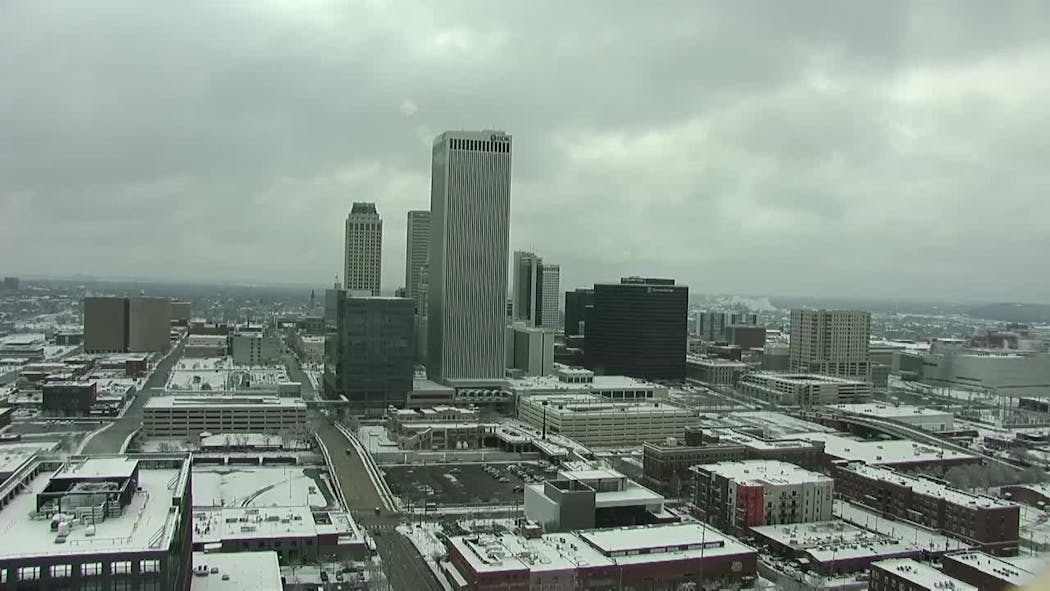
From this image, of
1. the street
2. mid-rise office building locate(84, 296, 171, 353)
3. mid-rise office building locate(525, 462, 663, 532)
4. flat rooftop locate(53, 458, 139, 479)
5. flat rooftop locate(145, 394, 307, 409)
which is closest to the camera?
flat rooftop locate(53, 458, 139, 479)

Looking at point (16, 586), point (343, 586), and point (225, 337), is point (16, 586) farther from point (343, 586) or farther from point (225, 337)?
point (225, 337)

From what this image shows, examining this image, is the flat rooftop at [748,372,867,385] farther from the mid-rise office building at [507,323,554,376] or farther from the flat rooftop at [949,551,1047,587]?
the flat rooftop at [949,551,1047,587]

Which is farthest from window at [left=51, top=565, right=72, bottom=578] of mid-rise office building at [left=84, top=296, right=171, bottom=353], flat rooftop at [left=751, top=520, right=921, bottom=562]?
mid-rise office building at [left=84, top=296, right=171, bottom=353]

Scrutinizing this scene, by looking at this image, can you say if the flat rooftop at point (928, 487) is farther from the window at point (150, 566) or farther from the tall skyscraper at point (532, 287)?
the tall skyscraper at point (532, 287)

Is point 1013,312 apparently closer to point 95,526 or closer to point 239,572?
point 239,572

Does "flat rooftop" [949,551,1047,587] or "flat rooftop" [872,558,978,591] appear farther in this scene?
"flat rooftop" [949,551,1047,587]

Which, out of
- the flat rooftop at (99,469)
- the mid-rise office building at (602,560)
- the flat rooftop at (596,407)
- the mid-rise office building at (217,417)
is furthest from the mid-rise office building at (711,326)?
the flat rooftop at (99,469)

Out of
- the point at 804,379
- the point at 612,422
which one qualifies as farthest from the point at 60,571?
the point at 804,379
